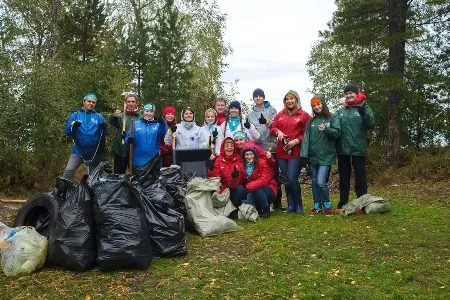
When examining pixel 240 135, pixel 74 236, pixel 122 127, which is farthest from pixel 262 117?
pixel 74 236

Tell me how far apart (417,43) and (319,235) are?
33.6ft

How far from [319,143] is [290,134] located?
455 millimetres

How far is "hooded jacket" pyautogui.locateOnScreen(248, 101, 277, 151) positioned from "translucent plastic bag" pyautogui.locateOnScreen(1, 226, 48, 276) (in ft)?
12.6

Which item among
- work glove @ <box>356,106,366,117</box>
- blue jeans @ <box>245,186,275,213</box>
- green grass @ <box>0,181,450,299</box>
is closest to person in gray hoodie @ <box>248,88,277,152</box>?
blue jeans @ <box>245,186,275,213</box>

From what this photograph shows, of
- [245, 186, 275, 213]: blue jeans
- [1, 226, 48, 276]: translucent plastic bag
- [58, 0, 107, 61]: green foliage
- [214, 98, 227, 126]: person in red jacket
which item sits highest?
[58, 0, 107, 61]: green foliage

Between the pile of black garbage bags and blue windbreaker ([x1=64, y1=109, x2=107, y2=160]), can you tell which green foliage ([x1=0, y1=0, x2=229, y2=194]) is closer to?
blue windbreaker ([x1=64, y1=109, x2=107, y2=160])

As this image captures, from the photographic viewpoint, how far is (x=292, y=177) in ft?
22.9

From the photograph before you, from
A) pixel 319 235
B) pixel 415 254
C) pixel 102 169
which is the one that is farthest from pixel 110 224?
pixel 415 254

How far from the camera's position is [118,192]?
180 inches

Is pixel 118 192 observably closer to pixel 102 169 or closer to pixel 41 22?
pixel 102 169

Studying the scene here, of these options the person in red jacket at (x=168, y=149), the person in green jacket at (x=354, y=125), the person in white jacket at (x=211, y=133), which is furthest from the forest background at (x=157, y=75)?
the person in green jacket at (x=354, y=125)

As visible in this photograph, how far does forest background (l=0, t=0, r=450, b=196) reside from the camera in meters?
10.3

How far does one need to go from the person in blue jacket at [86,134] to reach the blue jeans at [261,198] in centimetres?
245

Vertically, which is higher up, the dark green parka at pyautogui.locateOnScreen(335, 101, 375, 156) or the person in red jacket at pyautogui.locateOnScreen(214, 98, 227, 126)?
the person in red jacket at pyautogui.locateOnScreen(214, 98, 227, 126)
